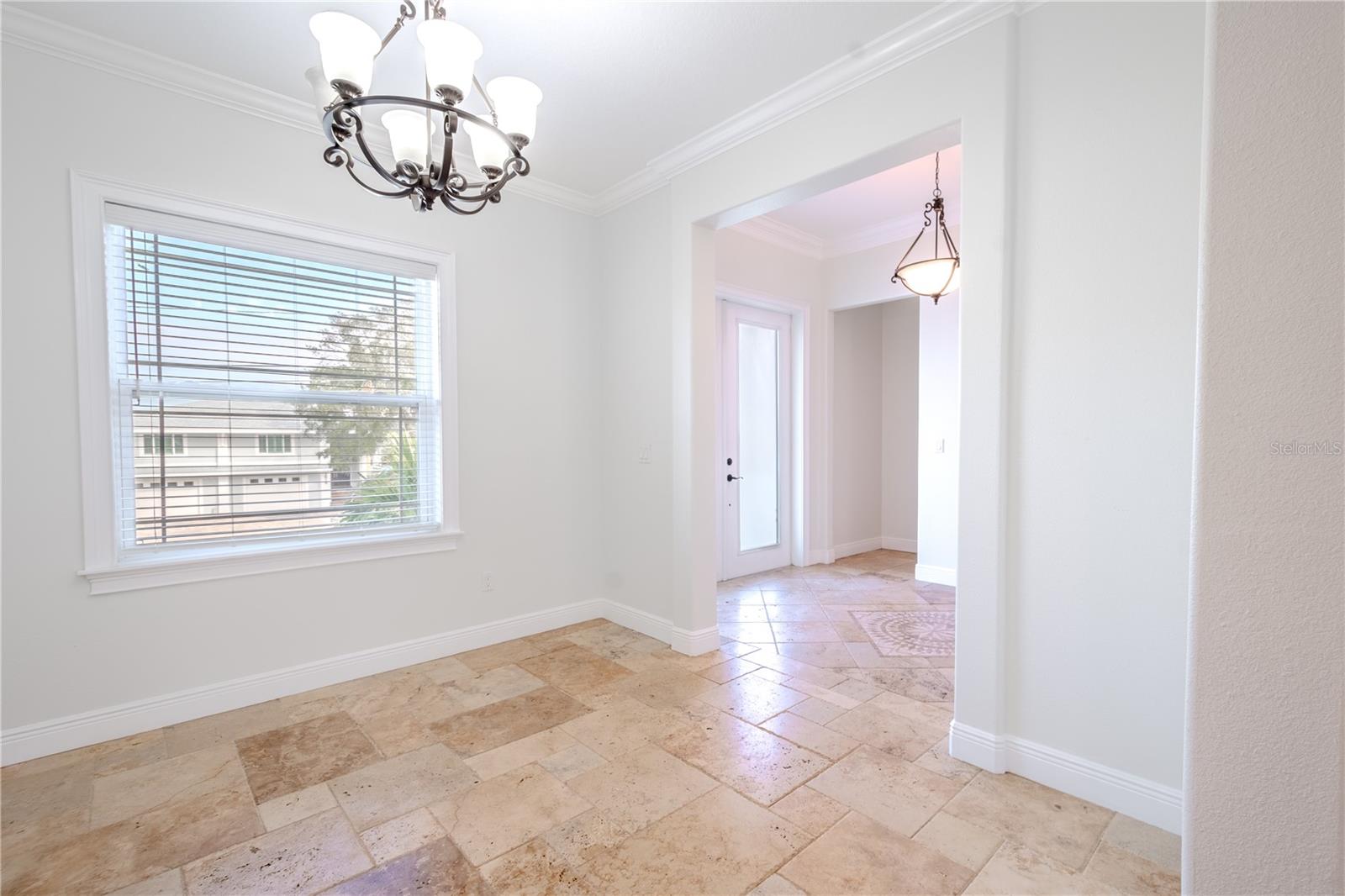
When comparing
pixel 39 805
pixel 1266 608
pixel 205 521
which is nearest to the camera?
pixel 1266 608

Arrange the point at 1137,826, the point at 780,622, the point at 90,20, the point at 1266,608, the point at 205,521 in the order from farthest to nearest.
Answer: the point at 780,622, the point at 205,521, the point at 90,20, the point at 1137,826, the point at 1266,608

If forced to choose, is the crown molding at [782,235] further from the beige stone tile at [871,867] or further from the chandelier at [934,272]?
the beige stone tile at [871,867]

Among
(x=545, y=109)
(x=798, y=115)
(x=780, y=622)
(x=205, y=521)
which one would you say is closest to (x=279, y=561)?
(x=205, y=521)

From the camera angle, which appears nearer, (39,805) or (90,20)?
(39,805)

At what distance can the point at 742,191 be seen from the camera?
308 cm

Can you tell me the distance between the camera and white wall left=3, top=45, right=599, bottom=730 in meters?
2.32

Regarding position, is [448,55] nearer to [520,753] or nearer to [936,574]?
[520,753]

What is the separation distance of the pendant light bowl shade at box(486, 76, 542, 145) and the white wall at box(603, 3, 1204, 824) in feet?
4.89

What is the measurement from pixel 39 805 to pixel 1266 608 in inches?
138

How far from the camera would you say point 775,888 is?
1.65 m

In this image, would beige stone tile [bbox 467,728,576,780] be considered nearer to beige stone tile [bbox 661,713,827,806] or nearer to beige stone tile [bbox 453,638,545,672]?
beige stone tile [bbox 661,713,827,806]

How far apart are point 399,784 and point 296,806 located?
330 mm

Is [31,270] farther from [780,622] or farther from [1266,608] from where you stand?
[780,622]

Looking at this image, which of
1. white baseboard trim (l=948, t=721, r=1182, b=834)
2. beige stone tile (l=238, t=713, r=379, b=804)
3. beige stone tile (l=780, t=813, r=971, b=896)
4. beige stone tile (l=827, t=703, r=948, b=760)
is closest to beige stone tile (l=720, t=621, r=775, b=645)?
beige stone tile (l=827, t=703, r=948, b=760)
